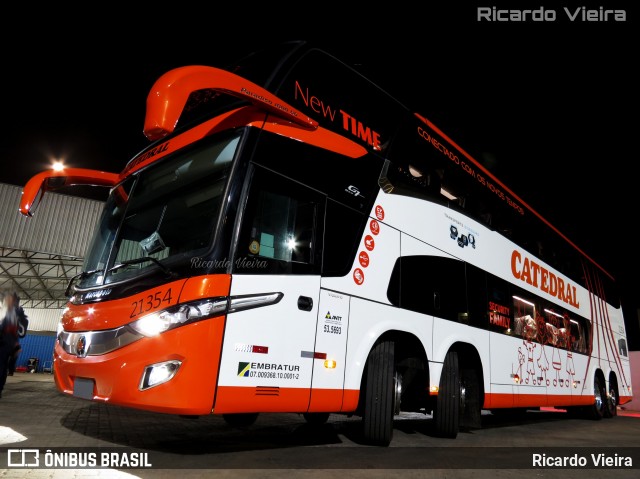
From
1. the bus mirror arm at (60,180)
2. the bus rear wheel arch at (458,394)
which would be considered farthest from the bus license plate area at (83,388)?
the bus rear wheel arch at (458,394)

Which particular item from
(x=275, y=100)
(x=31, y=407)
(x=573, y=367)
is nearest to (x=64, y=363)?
(x=275, y=100)

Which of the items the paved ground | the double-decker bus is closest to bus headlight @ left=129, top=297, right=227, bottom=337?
the double-decker bus

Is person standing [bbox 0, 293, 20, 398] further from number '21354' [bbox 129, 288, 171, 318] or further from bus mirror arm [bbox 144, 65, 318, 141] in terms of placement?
bus mirror arm [bbox 144, 65, 318, 141]

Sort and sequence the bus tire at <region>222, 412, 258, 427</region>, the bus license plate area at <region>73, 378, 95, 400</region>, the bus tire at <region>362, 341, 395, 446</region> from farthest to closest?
the bus tire at <region>222, 412, 258, 427</region> < the bus tire at <region>362, 341, 395, 446</region> < the bus license plate area at <region>73, 378, 95, 400</region>

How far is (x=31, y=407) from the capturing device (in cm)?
680

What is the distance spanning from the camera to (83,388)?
3635 millimetres

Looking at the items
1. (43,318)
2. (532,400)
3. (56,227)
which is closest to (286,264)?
(532,400)

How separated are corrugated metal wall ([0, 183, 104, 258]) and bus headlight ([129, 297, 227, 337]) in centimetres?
1810

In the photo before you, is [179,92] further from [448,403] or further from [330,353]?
[448,403]

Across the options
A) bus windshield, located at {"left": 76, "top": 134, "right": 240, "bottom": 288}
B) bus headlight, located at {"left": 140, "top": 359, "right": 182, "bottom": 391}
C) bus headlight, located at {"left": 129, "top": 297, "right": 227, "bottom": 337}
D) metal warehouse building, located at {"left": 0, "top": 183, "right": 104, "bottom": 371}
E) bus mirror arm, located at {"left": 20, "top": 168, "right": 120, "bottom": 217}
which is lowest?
bus headlight, located at {"left": 140, "top": 359, "right": 182, "bottom": 391}

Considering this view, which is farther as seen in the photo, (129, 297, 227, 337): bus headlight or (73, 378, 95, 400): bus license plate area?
(73, 378, 95, 400): bus license plate area

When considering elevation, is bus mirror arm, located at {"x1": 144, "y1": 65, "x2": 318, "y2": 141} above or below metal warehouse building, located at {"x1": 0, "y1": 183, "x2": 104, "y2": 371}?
below

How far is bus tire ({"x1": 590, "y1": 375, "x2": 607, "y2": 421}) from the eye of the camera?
10488 mm

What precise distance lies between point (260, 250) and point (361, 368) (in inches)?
63.7
